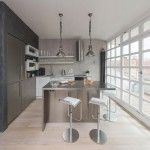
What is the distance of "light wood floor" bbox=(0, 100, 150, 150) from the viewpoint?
9.25ft

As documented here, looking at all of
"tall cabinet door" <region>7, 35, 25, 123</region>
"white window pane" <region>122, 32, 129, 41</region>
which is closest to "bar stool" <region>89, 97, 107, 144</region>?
"tall cabinet door" <region>7, 35, 25, 123</region>

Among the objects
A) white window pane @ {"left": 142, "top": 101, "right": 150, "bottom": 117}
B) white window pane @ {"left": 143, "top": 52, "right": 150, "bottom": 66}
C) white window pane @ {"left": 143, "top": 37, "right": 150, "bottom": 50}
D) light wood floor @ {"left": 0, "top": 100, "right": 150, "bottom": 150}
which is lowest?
light wood floor @ {"left": 0, "top": 100, "right": 150, "bottom": 150}

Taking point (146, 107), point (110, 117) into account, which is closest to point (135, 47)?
point (146, 107)

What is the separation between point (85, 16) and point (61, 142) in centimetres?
302

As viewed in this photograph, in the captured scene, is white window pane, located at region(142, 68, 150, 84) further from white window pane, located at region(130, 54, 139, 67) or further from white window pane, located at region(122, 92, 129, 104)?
white window pane, located at region(122, 92, 129, 104)

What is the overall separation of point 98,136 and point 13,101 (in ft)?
7.27

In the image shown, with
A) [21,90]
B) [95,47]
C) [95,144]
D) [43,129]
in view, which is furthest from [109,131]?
[95,47]

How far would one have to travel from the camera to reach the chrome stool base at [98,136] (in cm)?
302

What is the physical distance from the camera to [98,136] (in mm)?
3111

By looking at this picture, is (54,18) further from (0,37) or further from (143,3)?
(143,3)

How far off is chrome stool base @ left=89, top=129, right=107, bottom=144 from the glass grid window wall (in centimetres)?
142

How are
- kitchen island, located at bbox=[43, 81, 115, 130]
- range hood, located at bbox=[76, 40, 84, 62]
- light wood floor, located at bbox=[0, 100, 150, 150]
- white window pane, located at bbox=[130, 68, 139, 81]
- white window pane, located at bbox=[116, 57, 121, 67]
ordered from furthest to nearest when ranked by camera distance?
1. range hood, located at bbox=[76, 40, 84, 62]
2. white window pane, located at bbox=[116, 57, 121, 67]
3. white window pane, located at bbox=[130, 68, 139, 81]
4. kitchen island, located at bbox=[43, 81, 115, 130]
5. light wood floor, located at bbox=[0, 100, 150, 150]

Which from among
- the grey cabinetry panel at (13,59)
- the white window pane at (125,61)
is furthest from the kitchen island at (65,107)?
the white window pane at (125,61)

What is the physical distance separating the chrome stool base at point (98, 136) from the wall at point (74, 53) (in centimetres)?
445
